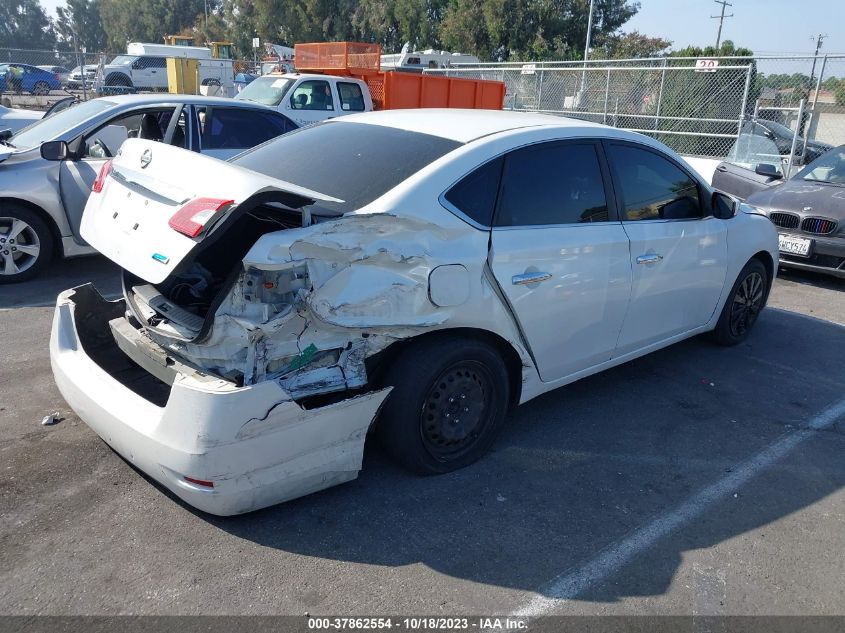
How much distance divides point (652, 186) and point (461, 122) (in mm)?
1355

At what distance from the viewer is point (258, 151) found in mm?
4293

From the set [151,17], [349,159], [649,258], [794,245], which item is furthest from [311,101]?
[151,17]

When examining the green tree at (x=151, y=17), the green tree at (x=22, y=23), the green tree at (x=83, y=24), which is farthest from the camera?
the green tree at (x=83, y=24)

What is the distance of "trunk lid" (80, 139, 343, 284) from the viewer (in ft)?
9.28

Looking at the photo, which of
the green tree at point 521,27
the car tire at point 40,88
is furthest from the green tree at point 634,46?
the car tire at point 40,88

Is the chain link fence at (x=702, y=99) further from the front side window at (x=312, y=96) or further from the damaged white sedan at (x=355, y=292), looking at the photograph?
the damaged white sedan at (x=355, y=292)

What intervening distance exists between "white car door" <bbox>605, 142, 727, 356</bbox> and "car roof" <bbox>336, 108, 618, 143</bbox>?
40cm

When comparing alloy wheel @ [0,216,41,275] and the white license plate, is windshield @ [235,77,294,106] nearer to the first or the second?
alloy wheel @ [0,216,41,275]

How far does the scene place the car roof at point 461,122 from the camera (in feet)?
12.3

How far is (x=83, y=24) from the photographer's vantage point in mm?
84250

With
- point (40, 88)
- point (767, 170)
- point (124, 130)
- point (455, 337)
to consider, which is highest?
point (124, 130)

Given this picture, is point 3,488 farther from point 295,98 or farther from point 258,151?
point 295,98

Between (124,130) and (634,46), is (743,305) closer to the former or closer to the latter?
(124,130)

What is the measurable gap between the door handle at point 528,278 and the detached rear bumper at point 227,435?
3.04ft
